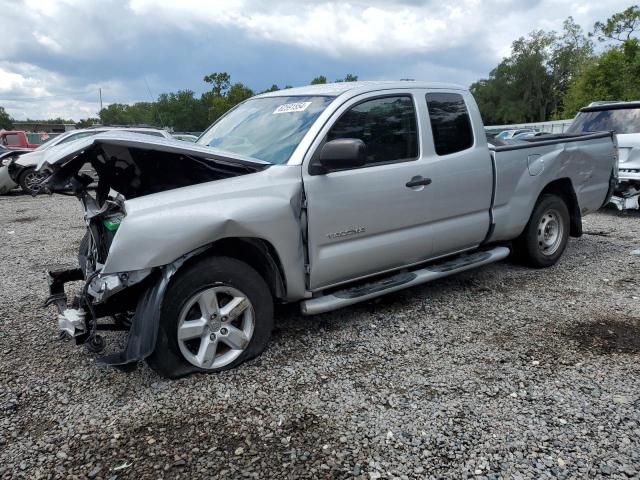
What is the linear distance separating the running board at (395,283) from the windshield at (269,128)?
3.45 ft

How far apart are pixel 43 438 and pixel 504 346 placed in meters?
3.03

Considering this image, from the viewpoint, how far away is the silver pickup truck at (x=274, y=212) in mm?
3027

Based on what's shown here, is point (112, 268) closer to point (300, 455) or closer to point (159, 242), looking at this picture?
point (159, 242)

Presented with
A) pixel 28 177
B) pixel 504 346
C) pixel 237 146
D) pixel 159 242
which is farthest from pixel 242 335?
pixel 28 177

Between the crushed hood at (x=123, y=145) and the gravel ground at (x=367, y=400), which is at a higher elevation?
the crushed hood at (x=123, y=145)

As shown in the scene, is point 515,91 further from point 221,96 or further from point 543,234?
point 543,234

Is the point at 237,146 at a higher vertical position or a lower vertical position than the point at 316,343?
higher

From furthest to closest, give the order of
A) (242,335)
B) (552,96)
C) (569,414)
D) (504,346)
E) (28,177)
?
1. (552,96)
2. (28,177)
3. (504,346)
4. (242,335)
5. (569,414)

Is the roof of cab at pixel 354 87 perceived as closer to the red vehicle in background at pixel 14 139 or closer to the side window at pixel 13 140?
the red vehicle in background at pixel 14 139

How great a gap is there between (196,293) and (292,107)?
1732 millimetres

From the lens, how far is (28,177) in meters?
12.9

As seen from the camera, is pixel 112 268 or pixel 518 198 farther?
pixel 518 198

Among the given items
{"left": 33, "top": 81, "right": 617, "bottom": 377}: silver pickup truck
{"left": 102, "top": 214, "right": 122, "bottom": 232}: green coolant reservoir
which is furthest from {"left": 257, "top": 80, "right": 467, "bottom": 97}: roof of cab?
{"left": 102, "top": 214, "right": 122, "bottom": 232}: green coolant reservoir

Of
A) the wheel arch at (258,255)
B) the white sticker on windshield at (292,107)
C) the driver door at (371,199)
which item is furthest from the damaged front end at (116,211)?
the white sticker on windshield at (292,107)
